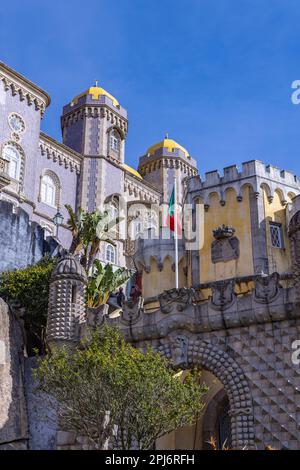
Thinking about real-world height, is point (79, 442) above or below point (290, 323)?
below

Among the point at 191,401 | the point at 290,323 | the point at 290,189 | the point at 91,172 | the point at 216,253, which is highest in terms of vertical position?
the point at 91,172

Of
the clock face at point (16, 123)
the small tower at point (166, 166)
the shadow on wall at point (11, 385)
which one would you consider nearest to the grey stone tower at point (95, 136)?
the small tower at point (166, 166)

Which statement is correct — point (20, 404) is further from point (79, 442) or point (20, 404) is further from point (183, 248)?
point (183, 248)

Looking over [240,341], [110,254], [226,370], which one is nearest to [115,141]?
[110,254]

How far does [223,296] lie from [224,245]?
11190mm

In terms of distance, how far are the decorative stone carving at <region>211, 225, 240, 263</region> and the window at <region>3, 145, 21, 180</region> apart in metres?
16.8

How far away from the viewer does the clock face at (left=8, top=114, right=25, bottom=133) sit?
1678 inches

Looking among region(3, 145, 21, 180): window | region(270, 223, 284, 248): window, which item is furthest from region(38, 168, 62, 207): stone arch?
region(270, 223, 284, 248): window

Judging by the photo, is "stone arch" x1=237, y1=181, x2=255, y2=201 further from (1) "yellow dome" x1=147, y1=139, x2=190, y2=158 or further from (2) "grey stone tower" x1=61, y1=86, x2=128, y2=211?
(1) "yellow dome" x1=147, y1=139, x2=190, y2=158

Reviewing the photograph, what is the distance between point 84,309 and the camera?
21984 mm

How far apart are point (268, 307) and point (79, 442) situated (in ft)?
23.1

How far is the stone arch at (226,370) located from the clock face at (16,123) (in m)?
26.5
